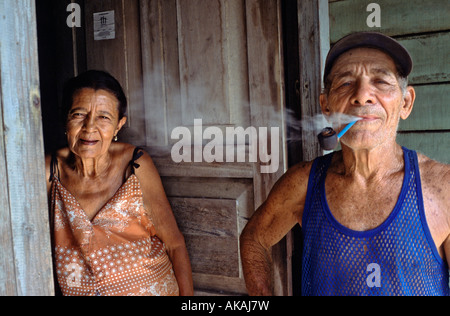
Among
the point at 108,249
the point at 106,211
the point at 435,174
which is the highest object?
the point at 435,174

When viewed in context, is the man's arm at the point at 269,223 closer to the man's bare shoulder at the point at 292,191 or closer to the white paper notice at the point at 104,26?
the man's bare shoulder at the point at 292,191

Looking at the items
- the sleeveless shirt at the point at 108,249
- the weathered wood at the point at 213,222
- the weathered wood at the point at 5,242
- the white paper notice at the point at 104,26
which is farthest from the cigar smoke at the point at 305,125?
the white paper notice at the point at 104,26

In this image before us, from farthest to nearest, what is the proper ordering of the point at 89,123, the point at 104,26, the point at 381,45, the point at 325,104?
1. the point at 104,26
2. the point at 89,123
3. the point at 325,104
4. the point at 381,45

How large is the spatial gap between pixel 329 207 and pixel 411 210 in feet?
1.01

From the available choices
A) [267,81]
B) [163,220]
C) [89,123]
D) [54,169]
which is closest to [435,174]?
[267,81]

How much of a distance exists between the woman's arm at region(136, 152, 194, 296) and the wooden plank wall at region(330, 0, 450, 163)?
1.37 m

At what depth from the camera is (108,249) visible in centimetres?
238

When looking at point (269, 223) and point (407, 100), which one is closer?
point (407, 100)

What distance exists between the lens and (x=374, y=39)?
5.46 ft

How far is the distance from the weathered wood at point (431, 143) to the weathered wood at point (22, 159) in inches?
66.6

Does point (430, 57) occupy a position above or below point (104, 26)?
below

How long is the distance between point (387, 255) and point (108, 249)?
1.48 metres

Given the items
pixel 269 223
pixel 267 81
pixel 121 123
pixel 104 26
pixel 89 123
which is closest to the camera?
pixel 269 223

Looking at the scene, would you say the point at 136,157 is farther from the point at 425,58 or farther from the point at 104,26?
the point at 425,58
